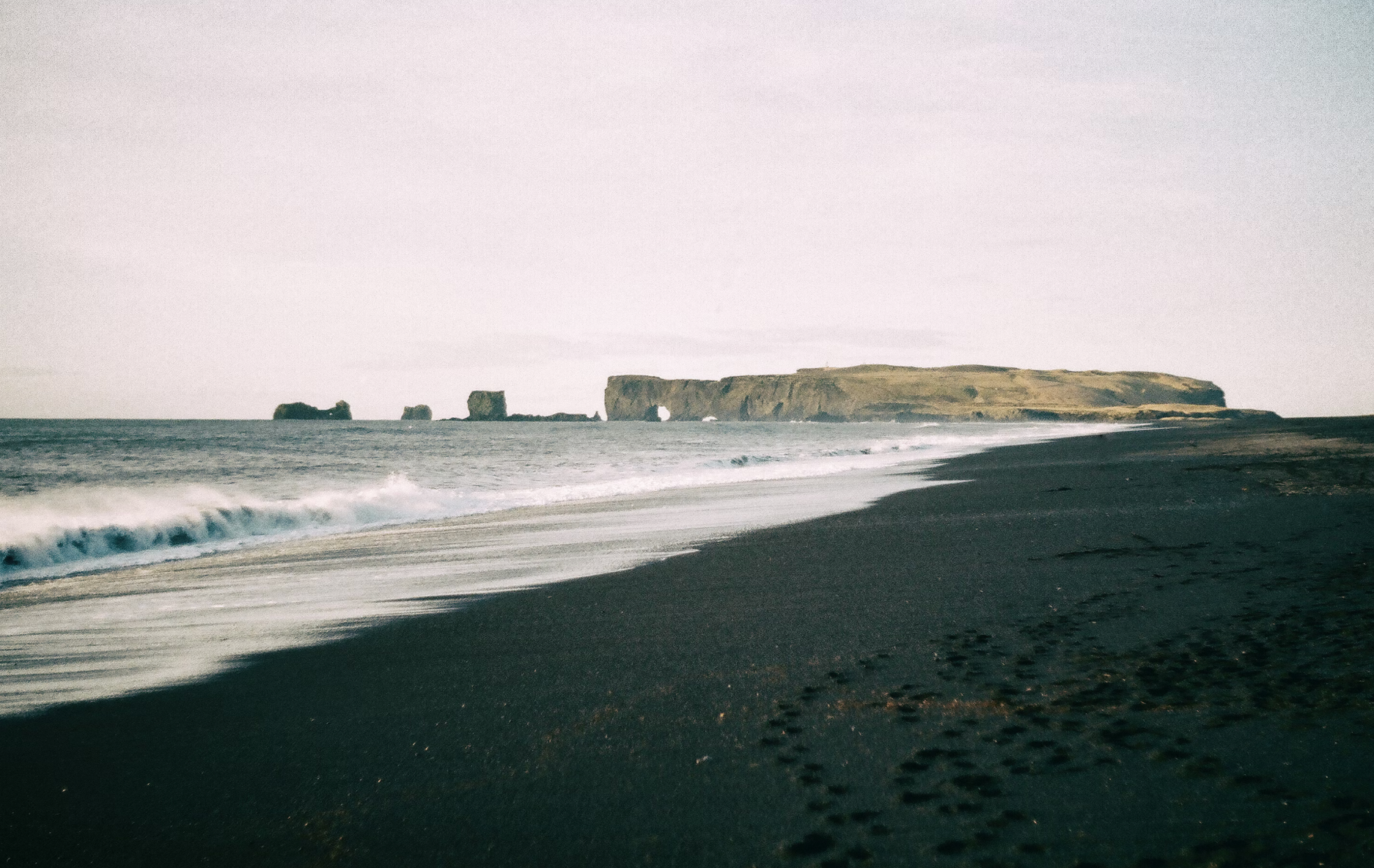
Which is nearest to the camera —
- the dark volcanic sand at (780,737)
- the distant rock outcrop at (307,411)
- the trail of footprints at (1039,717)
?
the trail of footprints at (1039,717)

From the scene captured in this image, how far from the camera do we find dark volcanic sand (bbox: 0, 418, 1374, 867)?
8.65 feet


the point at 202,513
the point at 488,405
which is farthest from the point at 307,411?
the point at 202,513

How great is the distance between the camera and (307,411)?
158 m

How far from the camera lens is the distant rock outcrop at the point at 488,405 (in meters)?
190

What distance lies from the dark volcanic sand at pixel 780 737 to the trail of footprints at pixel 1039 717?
16 mm

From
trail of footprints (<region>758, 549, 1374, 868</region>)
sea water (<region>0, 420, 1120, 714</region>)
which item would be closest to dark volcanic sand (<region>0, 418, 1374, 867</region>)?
trail of footprints (<region>758, 549, 1374, 868</region>)

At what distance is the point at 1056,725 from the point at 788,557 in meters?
5.42

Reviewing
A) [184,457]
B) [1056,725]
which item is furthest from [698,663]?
[184,457]

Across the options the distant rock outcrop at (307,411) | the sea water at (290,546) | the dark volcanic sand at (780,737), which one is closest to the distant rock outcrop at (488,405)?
the distant rock outcrop at (307,411)

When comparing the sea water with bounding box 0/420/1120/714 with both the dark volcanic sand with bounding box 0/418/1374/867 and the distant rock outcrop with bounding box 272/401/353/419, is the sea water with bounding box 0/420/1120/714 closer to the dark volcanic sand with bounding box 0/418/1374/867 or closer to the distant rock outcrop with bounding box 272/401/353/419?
the dark volcanic sand with bounding box 0/418/1374/867

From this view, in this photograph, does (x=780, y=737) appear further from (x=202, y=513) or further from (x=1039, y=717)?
(x=202, y=513)

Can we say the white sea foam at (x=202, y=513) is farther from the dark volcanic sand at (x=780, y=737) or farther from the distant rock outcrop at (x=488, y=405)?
the distant rock outcrop at (x=488, y=405)

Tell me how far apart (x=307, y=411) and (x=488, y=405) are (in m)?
44.0

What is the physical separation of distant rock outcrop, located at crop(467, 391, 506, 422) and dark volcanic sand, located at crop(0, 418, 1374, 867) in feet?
623
